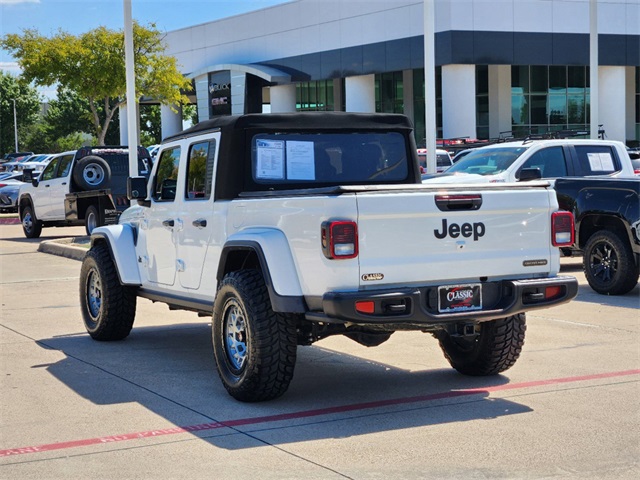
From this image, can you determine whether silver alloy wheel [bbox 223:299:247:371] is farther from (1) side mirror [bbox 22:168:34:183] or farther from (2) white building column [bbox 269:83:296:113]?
(2) white building column [bbox 269:83:296:113]

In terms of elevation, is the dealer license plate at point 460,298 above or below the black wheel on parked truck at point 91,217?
below

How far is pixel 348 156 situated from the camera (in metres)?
8.39

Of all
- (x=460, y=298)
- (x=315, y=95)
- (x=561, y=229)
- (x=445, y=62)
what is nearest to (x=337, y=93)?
(x=315, y=95)

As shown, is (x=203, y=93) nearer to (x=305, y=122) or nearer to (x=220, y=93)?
(x=220, y=93)

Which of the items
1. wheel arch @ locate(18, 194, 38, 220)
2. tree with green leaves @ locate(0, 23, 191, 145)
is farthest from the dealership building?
wheel arch @ locate(18, 194, 38, 220)

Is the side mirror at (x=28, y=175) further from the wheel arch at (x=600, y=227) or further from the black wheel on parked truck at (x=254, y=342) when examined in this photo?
the black wheel on parked truck at (x=254, y=342)

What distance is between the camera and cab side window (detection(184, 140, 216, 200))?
321 inches

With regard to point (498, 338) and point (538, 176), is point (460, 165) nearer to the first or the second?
point (538, 176)

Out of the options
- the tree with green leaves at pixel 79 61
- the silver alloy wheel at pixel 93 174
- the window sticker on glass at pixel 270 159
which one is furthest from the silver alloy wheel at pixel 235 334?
the tree with green leaves at pixel 79 61

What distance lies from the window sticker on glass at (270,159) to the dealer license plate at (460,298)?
1.94 meters

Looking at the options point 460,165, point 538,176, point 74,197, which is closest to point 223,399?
point 538,176

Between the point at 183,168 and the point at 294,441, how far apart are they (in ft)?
10.7

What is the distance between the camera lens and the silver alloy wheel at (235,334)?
23.7ft

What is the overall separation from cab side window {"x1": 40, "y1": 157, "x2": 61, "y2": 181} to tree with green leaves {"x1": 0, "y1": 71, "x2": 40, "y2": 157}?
74570 millimetres
